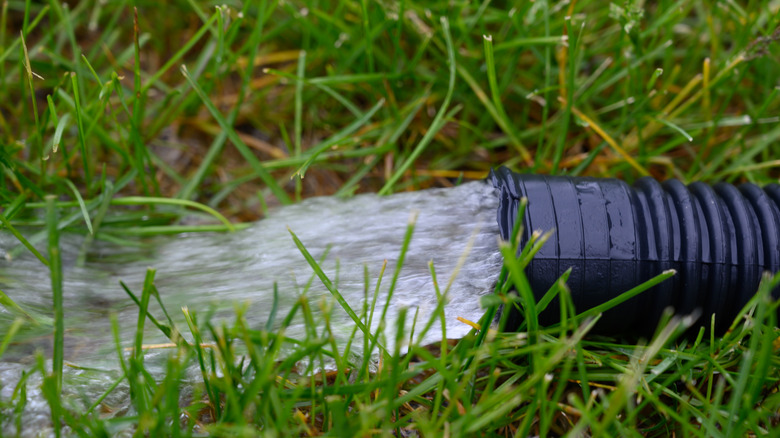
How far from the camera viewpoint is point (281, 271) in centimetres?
137

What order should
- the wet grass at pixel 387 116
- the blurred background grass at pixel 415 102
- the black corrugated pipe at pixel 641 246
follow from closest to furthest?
the black corrugated pipe at pixel 641 246, the wet grass at pixel 387 116, the blurred background grass at pixel 415 102

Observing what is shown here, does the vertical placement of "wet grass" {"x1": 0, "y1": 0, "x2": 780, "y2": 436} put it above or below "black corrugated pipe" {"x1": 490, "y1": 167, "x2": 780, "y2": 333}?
above

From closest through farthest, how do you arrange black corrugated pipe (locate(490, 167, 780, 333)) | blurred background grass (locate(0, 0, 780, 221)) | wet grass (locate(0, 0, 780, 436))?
black corrugated pipe (locate(490, 167, 780, 333)) < wet grass (locate(0, 0, 780, 436)) < blurred background grass (locate(0, 0, 780, 221))

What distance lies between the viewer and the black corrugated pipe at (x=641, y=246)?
1154 millimetres

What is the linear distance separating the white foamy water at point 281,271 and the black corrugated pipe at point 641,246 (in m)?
0.13

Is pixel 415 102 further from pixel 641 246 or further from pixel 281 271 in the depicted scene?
pixel 641 246

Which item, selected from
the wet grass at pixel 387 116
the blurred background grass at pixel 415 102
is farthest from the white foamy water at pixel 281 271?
the blurred background grass at pixel 415 102

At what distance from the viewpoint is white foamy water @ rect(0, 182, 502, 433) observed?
1204mm

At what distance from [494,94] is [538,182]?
43 centimetres

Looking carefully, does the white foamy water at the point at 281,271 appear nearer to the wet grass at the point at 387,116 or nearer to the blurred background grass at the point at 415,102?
the wet grass at the point at 387,116

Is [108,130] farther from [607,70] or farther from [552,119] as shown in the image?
[607,70]

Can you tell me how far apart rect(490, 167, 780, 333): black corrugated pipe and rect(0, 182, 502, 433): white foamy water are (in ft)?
0.41

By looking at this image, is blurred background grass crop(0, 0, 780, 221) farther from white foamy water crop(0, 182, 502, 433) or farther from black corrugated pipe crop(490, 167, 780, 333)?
black corrugated pipe crop(490, 167, 780, 333)

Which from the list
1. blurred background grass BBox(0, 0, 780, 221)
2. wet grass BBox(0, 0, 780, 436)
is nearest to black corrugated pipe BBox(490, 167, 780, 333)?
wet grass BBox(0, 0, 780, 436)
